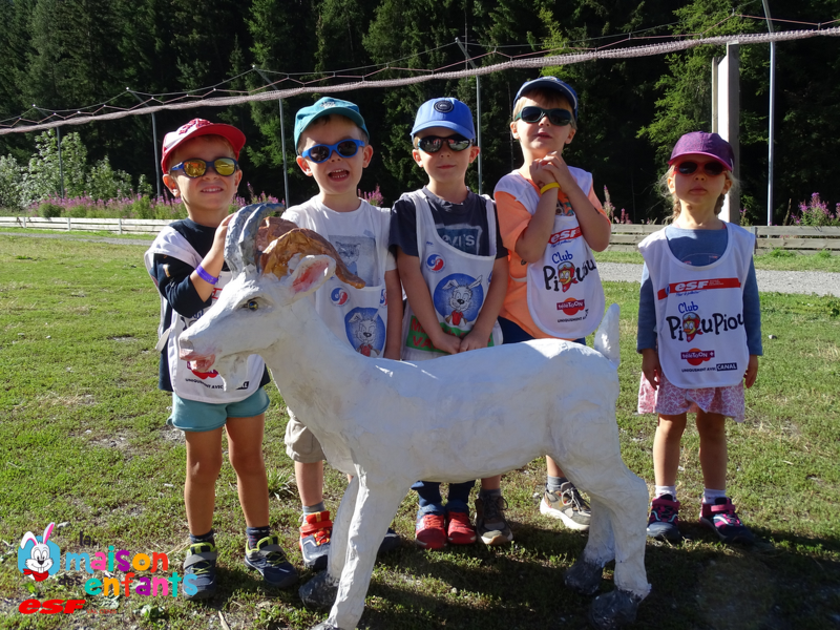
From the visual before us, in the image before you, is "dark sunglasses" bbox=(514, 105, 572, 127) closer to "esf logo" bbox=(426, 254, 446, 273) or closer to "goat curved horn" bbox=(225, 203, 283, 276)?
"esf logo" bbox=(426, 254, 446, 273)

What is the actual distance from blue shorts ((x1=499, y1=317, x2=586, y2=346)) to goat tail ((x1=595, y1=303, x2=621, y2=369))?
0.64 meters

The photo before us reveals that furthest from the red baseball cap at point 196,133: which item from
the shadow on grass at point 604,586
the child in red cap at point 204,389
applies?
the shadow on grass at point 604,586

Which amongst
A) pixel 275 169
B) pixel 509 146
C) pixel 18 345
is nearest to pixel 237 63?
pixel 275 169

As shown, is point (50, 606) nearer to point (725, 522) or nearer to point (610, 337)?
point (610, 337)

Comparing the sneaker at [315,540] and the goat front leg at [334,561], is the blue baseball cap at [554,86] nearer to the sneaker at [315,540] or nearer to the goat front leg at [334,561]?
the goat front leg at [334,561]

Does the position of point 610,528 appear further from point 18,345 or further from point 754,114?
point 754,114

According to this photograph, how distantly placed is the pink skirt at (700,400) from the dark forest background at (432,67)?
18.3m

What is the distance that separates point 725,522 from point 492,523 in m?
1.31

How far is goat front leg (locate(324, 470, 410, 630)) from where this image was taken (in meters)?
2.48


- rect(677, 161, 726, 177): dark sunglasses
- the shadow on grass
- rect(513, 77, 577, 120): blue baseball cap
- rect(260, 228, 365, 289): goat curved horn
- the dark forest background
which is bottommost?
the shadow on grass

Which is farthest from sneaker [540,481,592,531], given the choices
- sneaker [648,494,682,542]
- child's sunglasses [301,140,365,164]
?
child's sunglasses [301,140,365,164]

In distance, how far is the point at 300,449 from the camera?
3.35 m

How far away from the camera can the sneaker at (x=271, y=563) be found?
3.10 m

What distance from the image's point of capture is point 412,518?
3.80 meters
